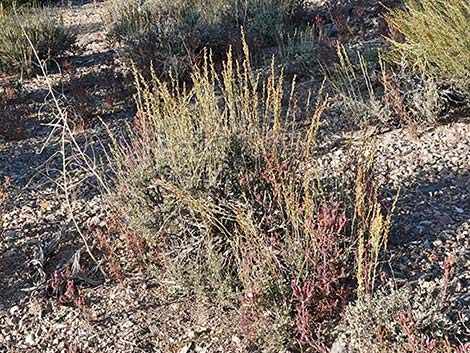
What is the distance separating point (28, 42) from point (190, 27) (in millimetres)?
2045

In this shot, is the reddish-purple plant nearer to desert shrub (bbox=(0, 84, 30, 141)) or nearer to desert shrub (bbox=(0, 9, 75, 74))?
desert shrub (bbox=(0, 84, 30, 141))

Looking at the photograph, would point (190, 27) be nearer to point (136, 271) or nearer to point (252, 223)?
point (136, 271)

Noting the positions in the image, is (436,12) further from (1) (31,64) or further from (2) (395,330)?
(1) (31,64)

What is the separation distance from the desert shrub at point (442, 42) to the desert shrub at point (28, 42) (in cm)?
427

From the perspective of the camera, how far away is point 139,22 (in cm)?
784

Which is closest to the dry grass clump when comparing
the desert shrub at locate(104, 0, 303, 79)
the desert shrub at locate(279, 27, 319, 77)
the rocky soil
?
the rocky soil

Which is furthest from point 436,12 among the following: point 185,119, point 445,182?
point 185,119

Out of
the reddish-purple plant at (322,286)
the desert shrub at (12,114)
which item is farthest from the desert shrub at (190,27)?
the reddish-purple plant at (322,286)

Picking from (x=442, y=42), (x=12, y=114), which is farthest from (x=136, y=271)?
(x=12, y=114)

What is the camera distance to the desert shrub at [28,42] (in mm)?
7613

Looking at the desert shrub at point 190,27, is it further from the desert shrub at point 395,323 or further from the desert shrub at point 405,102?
the desert shrub at point 395,323

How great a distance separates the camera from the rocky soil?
10.8ft

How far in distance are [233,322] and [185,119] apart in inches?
45.7

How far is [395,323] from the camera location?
110 inches
